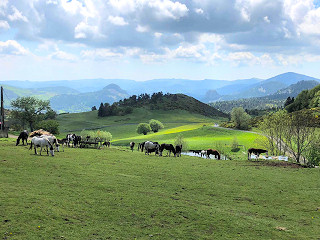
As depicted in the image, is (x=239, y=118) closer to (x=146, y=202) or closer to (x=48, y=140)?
(x=48, y=140)

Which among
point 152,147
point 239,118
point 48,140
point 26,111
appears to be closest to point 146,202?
point 48,140

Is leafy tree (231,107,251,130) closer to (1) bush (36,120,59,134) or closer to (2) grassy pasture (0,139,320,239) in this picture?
(1) bush (36,120,59,134)

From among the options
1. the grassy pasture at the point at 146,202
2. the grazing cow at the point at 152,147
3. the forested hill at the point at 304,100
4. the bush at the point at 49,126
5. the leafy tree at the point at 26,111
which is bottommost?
the grassy pasture at the point at 146,202

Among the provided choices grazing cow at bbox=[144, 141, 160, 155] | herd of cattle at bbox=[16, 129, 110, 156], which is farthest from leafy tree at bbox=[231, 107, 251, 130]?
herd of cattle at bbox=[16, 129, 110, 156]

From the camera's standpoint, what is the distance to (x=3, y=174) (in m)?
22.2

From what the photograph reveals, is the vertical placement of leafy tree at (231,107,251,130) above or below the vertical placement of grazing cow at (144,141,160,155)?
above

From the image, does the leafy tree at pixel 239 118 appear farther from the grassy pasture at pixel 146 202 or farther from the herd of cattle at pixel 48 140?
the grassy pasture at pixel 146 202

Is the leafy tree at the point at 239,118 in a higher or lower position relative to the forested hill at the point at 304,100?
lower

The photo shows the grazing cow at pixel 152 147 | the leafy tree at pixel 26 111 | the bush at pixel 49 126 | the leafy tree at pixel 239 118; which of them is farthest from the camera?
the leafy tree at pixel 239 118

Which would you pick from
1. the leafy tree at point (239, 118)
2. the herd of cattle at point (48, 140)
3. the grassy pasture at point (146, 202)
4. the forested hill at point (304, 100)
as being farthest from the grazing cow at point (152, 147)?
the forested hill at point (304, 100)

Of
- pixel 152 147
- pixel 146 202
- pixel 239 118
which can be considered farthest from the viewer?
pixel 239 118

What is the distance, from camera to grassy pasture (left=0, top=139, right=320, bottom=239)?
15203mm

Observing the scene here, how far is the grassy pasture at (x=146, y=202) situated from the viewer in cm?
1520

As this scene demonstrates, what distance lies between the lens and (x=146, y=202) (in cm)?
1972
